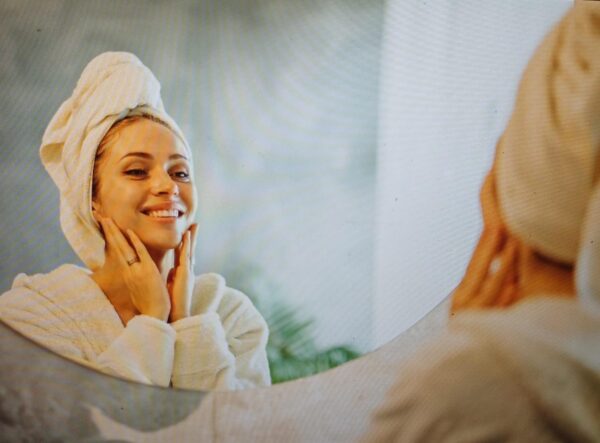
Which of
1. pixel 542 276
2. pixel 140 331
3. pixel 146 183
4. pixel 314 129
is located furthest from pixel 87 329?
pixel 542 276

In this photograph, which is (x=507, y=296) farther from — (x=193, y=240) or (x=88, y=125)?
(x=88, y=125)

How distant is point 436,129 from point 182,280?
0.61 metres

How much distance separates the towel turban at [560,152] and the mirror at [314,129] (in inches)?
1.5

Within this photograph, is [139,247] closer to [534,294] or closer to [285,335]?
[285,335]

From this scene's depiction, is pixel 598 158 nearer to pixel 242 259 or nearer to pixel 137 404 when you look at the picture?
pixel 242 259

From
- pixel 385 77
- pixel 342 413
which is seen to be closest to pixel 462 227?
pixel 385 77

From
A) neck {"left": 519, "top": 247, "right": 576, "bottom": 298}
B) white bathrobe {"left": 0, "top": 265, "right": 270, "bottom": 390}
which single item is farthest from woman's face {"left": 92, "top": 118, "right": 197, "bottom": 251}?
neck {"left": 519, "top": 247, "right": 576, "bottom": 298}

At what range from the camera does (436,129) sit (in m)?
1.65

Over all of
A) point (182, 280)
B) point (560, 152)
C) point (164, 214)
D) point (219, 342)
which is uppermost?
point (560, 152)

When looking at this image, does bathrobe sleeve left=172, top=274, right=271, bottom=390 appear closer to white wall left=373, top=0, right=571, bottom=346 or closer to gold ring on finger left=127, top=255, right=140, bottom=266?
gold ring on finger left=127, top=255, right=140, bottom=266

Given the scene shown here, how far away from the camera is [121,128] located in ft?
5.18

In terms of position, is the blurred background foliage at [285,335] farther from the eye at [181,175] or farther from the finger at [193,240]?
the eye at [181,175]

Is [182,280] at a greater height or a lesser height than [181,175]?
lesser

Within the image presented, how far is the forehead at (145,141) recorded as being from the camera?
1.58m
